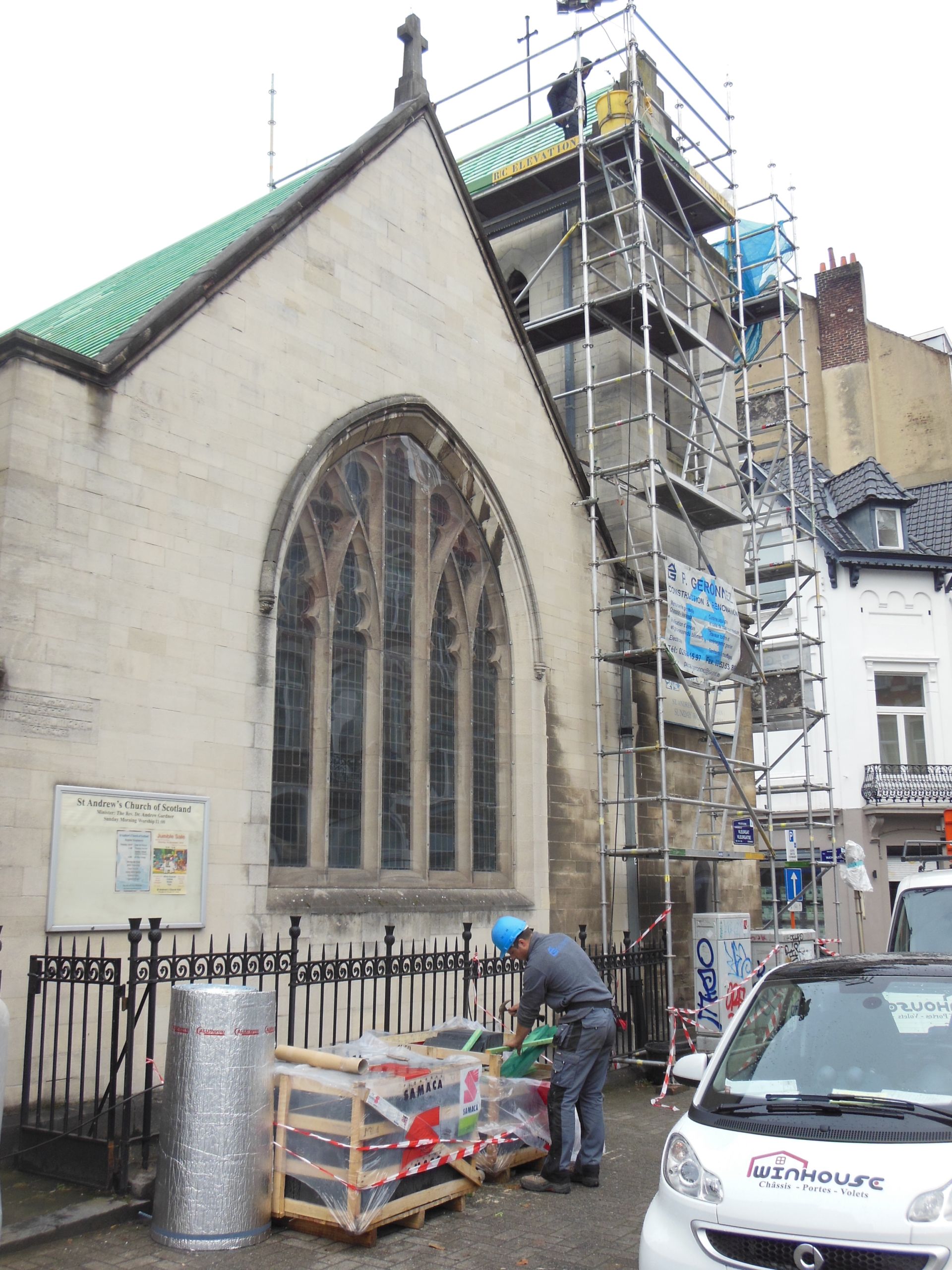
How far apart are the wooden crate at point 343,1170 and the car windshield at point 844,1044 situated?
2.02 metres

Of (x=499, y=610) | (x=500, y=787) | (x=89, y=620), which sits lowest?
(x=500, y=787)

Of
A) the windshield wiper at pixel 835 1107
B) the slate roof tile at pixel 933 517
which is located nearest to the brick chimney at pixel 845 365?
the slate roof tile at pixel 933 517

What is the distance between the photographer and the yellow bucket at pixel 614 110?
1653 centimetres

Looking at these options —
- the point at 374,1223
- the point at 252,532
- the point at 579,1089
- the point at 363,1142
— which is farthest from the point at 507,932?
the point at 252,532

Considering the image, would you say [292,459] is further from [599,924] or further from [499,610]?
[599,924]

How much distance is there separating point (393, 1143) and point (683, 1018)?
652 cm

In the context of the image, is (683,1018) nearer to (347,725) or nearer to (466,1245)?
(347,725)

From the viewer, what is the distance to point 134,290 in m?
13.0

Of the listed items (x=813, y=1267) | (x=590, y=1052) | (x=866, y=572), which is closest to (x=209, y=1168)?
(x=590, y=1052)

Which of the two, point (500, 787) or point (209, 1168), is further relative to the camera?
point (500, 787)

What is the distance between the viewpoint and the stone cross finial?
13.7 m

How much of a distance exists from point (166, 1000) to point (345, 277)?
286 inches

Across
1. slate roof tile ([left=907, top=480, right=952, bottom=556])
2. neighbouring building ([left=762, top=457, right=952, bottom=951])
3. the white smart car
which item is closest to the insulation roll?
the white smart car

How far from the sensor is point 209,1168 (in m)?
6.19
